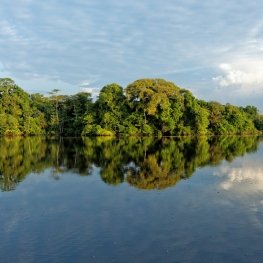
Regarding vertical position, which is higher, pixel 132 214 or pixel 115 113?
pixel 115 113

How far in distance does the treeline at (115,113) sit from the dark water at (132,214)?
55.0m

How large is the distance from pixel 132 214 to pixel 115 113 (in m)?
68.2

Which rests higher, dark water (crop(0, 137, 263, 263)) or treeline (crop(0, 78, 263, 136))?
treeline (crop(0, 78, 263, 136))

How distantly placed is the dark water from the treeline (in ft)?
180

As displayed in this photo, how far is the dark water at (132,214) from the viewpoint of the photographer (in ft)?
33.2

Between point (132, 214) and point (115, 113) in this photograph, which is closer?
point (132, 214)

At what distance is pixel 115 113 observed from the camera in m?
81.8

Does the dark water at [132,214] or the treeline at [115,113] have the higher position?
the treeline at [115,113]

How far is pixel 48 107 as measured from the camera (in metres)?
92.9

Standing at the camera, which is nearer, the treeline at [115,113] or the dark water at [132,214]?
the dark water at [132,214]

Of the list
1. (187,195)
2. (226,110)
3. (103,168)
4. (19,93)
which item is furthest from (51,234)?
(226,110)

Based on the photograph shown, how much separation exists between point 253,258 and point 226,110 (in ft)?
297

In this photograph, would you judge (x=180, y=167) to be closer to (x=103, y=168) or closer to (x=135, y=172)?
(x=135, y=172)

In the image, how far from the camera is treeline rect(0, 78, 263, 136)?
80.4 m
